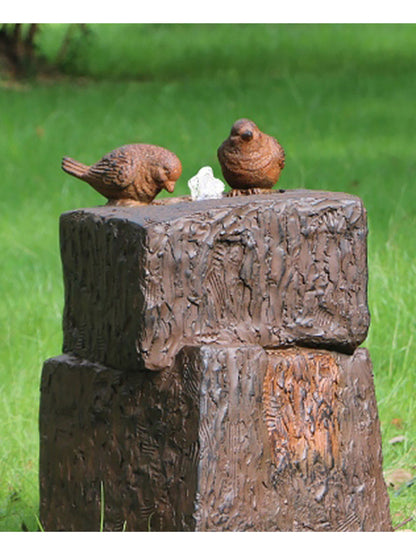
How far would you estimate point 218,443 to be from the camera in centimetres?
295

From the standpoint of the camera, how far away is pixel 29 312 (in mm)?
5551

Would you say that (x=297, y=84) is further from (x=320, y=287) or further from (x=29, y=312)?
(x=320, y=287)

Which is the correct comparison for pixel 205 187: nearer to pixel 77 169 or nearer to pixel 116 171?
pixel 116 171

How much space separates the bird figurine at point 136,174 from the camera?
3.31 meters

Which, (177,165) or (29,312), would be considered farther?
(29,312)

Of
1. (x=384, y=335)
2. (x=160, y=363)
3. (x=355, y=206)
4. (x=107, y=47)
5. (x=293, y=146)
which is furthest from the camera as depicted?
(x=107, y=47)

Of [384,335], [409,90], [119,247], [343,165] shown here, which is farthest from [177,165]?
[409,90]

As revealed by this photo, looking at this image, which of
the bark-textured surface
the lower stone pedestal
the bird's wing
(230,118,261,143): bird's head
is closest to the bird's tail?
the bird's wing

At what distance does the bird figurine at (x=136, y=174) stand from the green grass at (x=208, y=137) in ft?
4.21

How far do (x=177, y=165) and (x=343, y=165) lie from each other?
17.5ft

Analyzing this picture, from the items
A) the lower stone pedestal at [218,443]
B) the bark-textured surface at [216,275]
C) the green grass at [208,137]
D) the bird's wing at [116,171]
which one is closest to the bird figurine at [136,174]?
the bird's wing at [116,171]

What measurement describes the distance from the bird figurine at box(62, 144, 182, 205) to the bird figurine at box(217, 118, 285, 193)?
0.59ft

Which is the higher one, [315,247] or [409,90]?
[409,90]

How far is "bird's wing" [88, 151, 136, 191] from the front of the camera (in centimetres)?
331
